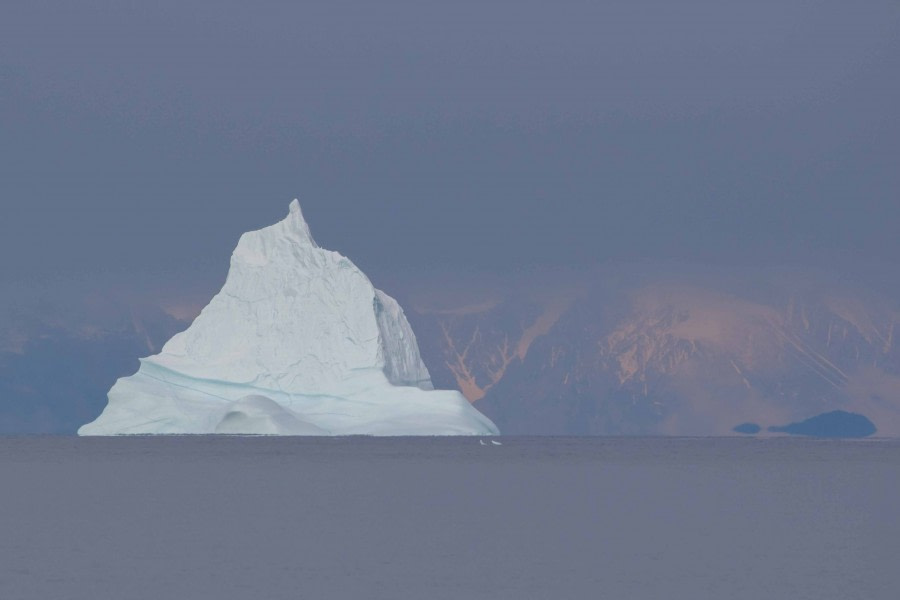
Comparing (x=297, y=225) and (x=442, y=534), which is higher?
(x=297, y=225)

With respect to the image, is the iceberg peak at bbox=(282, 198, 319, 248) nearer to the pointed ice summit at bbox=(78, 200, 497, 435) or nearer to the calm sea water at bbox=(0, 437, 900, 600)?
the pointed ice summit at bbox=(78, 200, 497, 435)

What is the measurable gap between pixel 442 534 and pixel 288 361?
153 feet

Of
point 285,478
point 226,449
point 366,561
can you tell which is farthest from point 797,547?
point 226,449

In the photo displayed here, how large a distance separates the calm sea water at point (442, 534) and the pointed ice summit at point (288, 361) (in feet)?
48.9

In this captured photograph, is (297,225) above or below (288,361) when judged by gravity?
above

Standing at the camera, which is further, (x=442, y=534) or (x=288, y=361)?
(x=288, y=361)

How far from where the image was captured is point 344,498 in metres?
47.0

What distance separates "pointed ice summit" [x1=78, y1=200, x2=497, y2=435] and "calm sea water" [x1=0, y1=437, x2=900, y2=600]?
48.9 feet

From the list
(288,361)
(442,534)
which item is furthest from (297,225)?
(442,534)

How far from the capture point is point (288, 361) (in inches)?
3182

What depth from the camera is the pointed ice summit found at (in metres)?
79.9

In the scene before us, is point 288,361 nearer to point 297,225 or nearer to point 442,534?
point 297,225

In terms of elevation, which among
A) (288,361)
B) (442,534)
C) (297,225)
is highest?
(297,225)

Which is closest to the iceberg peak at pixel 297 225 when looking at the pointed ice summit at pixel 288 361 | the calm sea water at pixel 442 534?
the pointed ice summit at pixel 288 361
